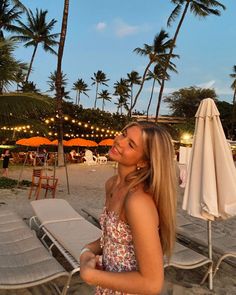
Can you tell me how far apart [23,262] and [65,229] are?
1.21 meters

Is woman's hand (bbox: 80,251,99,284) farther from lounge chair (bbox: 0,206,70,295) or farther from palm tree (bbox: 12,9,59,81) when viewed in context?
palm tree (bbox: 12,9,59,81)

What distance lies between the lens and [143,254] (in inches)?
44.2

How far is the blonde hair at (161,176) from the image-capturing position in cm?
128

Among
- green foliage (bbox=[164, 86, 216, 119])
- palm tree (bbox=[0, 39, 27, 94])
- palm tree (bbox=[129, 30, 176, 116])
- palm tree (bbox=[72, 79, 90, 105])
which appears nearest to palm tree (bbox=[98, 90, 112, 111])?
palm tree (bbox=[72, 79, 90, 105])

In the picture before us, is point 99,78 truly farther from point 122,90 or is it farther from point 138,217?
point 138,217

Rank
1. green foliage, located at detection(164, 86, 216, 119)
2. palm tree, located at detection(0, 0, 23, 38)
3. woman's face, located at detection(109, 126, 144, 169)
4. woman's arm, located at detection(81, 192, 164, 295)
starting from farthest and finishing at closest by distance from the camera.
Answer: green foliage, located at detection(164, 86, 216, 119)
palm tree, located at detection(0, 0, 23, 38)
woman's face, located at detection(109, 126, 144, 169)
woman's arm, located at detection(81, 192, 164, 295)

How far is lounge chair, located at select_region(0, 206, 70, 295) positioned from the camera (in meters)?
2.75

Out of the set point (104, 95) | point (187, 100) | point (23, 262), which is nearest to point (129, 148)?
point (23, 262)

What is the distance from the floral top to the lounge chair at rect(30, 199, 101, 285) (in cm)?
174

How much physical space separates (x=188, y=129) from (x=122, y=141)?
123ft

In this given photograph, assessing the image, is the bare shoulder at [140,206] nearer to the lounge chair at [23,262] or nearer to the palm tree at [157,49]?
the lounge chair at [23,262]

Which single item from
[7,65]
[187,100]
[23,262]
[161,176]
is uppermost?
[187,100]

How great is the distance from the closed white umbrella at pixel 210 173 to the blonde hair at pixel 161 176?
2.30 meters

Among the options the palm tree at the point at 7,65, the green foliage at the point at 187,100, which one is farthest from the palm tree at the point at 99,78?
the palm tree at the point at 7,65
